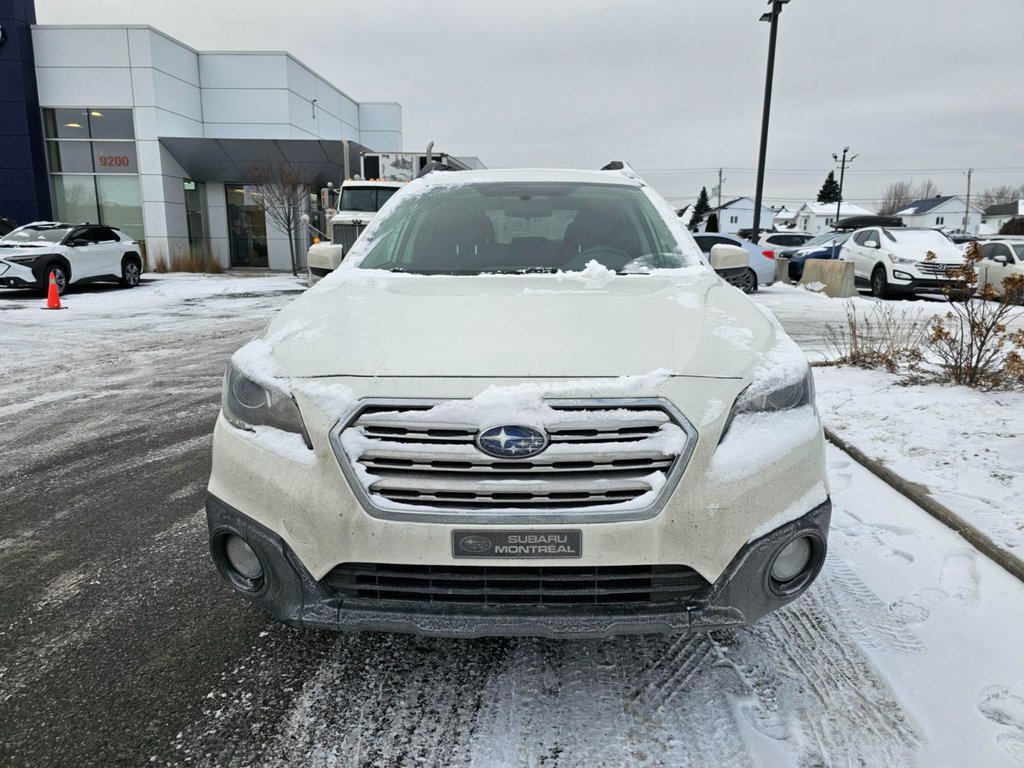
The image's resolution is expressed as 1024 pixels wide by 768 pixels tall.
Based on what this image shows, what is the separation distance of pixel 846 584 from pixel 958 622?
0.41 m

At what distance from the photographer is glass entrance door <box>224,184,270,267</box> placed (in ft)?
93.8

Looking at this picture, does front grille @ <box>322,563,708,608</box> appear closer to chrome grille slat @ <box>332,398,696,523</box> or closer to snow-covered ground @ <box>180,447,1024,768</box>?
chrome grille slat @ <box>332,398,696,523</box>

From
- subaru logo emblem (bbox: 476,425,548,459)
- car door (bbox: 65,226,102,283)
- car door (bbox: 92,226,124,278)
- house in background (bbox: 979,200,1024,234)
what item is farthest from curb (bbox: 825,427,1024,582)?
house in background (bbox: 979,200,1024,234)

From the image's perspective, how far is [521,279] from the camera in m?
2.99

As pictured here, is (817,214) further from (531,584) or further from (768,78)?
(531,584)

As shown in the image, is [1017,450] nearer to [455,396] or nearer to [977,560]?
[977,560]

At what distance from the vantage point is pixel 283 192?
83.3ft

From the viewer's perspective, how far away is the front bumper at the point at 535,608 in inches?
73.8

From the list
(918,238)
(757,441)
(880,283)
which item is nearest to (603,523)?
(757,441)

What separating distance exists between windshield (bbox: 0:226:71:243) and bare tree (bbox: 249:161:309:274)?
A: 9.46 m

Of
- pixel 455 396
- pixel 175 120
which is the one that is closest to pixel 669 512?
pixel 455 396

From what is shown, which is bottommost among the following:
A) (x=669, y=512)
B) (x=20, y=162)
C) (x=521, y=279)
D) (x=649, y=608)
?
(x=649, y=608)

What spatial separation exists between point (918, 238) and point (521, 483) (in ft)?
57.9

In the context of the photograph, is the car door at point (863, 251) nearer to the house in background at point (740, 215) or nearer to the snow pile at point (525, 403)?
the snow pile at point (525, 403)
